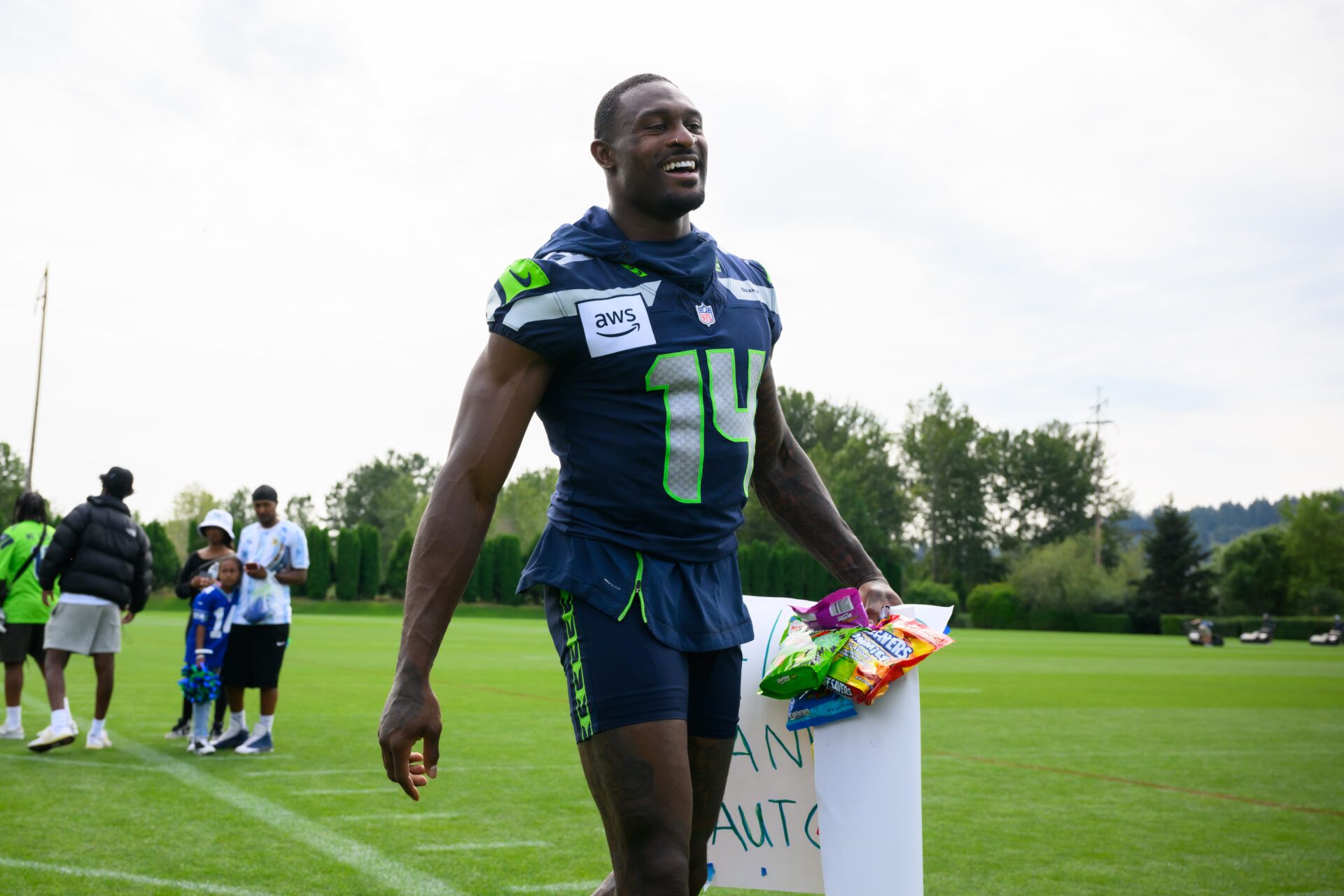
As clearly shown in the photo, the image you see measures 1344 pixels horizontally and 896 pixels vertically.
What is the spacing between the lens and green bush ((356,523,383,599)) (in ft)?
216

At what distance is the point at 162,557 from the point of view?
58.4 metres

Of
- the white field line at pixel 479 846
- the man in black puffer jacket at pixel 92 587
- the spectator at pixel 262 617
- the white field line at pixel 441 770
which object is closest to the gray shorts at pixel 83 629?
the man in black puffer jacket at pixel 92 587

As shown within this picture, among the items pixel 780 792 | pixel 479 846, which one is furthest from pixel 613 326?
pixel 479 846

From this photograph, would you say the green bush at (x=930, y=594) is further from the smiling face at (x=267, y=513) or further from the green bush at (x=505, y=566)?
the smiling face at (x=267, y=513)

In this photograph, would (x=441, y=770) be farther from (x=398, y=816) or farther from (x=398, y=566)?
(x=398, y=566)

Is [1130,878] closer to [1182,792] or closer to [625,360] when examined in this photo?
[1182,792]

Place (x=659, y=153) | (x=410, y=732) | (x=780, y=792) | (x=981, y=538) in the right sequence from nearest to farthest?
(x=410, y=732), (x=659, y=153), (x=780, y=792), (x=981, y=538)

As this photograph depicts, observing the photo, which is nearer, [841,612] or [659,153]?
[659,153]

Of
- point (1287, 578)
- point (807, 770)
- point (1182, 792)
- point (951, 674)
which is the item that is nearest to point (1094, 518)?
point (1287, 578)

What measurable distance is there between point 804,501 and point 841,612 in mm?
341

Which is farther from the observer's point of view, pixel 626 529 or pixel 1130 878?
pixel 1130 878

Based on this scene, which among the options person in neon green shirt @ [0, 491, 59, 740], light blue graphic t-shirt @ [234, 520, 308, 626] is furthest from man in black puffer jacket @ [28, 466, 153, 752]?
light blue graphic t-shirt @ [234, 520, 308, 626]

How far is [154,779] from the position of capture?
8352 mm

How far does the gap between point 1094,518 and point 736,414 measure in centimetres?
9742
